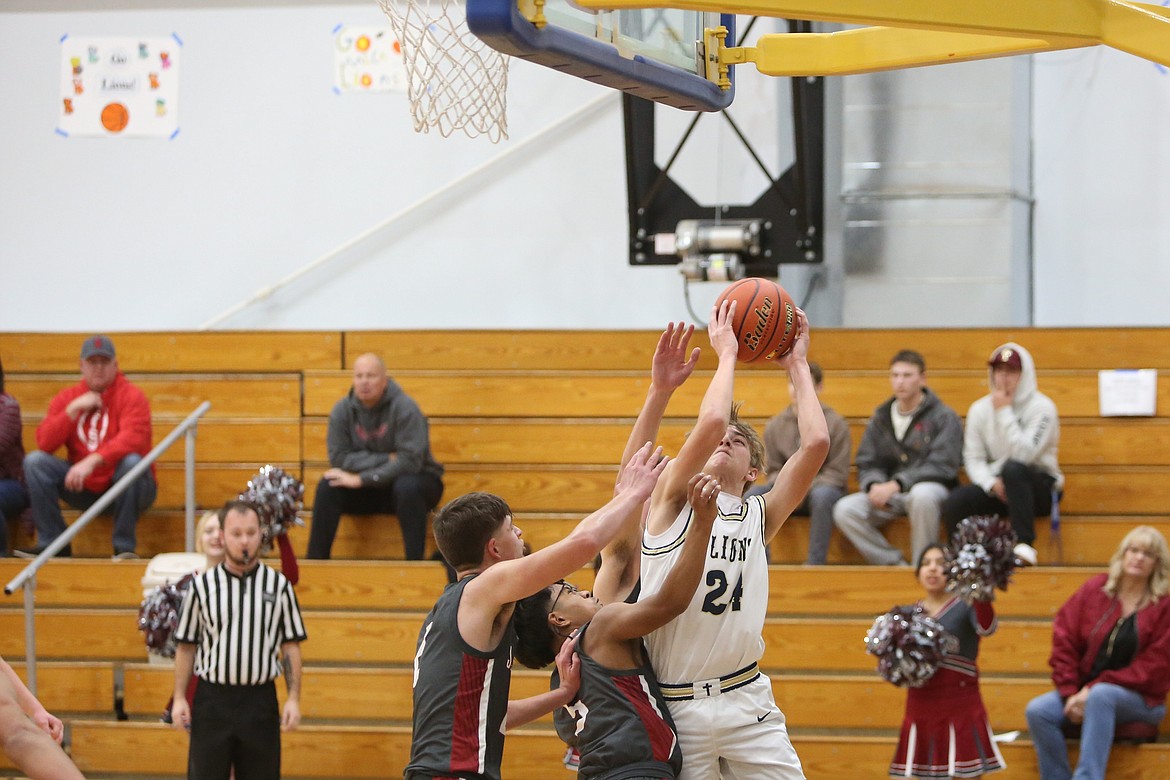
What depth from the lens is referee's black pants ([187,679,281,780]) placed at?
570cm

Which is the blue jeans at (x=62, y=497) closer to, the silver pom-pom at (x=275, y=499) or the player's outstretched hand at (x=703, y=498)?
the silver pom-pom at (x=275, y=499)

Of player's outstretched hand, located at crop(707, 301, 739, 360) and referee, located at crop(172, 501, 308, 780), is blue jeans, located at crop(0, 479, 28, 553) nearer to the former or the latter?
referee, located at crop(172, 501, 308, 780)

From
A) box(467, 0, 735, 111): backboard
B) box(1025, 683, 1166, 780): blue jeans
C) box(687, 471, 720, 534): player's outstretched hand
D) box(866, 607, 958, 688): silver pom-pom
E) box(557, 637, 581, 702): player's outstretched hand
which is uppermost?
box(467, 0, 735, 111): backboard

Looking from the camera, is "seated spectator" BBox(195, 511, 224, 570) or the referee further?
"seated spectator" BBox(195, 511, 224, 570)

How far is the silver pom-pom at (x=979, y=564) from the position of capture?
253 inches

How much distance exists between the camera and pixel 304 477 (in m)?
9.12

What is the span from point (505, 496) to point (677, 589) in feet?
17.2

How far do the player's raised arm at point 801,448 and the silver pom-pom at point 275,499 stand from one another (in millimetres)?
3426

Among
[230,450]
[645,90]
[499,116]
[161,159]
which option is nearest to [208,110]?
[161,159]

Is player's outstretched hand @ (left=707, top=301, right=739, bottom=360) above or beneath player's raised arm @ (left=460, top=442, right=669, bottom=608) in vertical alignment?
above

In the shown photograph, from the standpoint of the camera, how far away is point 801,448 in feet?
13.4

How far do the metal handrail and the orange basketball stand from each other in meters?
2.80

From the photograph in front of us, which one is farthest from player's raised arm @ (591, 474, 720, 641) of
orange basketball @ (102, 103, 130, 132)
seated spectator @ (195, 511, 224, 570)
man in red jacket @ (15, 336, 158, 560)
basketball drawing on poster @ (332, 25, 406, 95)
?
orange basketball @ (102, 103, 130, 132)

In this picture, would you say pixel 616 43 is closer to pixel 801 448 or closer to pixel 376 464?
pixel 801 448
